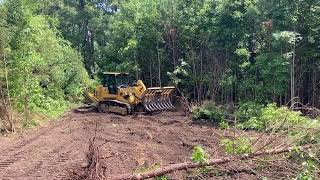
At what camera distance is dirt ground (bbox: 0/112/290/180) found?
8.80m

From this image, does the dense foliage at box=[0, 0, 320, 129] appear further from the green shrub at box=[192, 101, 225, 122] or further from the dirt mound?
the dirt mound

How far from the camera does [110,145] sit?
11336 mm

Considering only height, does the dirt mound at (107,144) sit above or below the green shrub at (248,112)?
below

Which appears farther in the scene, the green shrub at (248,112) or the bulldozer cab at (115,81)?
the bulldozer cab at (115,81)

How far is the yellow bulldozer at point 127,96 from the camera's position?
1853cm

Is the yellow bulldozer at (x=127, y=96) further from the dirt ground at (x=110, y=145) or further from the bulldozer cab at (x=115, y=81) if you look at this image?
the dirt ground at (x=110, y=145)

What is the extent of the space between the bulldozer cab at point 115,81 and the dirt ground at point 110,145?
230 centimetres

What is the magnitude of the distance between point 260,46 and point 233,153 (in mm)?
12781

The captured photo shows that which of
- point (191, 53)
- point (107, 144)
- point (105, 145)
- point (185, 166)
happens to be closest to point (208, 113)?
point (107, 144)

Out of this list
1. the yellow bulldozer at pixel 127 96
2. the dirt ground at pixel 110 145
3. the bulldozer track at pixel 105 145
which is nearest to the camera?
the dirt ground at pixel 110 145

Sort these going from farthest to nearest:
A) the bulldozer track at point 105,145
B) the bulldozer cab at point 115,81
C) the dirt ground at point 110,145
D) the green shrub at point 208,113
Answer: the bulldozer cab at point 115,81
the green shrub at point 208,113
the bulldozer track at point 105,145
the dirt ground at point 110,145

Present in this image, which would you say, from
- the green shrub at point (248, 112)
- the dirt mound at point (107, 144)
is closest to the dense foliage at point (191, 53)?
the green shrub at point (248, 112)

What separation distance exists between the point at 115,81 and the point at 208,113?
16.8 ft

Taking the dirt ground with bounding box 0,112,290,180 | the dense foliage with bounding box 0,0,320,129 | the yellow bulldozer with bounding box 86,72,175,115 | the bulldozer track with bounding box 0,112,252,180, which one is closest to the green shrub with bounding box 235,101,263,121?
the dense foliage with bounding box 0,0,320,129
